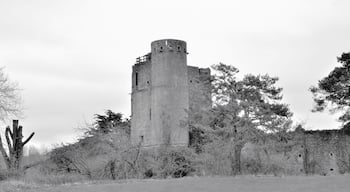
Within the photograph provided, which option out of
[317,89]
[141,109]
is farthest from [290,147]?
[141,109]

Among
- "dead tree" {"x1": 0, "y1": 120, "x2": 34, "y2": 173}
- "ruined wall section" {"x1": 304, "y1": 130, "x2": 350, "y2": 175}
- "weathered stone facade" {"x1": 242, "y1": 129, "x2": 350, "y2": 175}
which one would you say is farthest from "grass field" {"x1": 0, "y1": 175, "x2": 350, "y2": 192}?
"ruined wall section" {"x1": 304, "y1": 130, "x2": 350, "y2": 175}

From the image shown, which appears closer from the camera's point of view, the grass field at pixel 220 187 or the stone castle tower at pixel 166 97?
the grass field at pixel 220 187

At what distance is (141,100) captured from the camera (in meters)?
45.4

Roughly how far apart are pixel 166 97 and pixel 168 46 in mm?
4402

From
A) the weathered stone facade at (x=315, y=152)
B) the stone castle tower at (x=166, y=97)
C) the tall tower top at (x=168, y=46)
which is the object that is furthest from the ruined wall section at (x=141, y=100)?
the weathered stone facade at (x=315, y=152)

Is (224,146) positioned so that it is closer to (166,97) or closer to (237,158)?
(237,158)

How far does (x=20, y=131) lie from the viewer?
26281 mm

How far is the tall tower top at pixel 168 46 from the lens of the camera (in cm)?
4344

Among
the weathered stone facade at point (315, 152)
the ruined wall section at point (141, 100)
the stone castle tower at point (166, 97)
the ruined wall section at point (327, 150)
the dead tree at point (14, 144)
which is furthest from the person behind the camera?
the ruined wall section at point (141, 100)

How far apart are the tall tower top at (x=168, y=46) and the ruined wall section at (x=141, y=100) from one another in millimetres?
2074

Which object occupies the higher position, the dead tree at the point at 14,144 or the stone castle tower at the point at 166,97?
the stone castle tower at the point at 166,97

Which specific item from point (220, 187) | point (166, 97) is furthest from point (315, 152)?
point (220, 187)

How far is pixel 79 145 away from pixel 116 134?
2.42 metres

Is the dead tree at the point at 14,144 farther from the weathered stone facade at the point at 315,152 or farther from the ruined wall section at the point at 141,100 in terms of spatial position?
the ruined wall section at the point at 141,100
